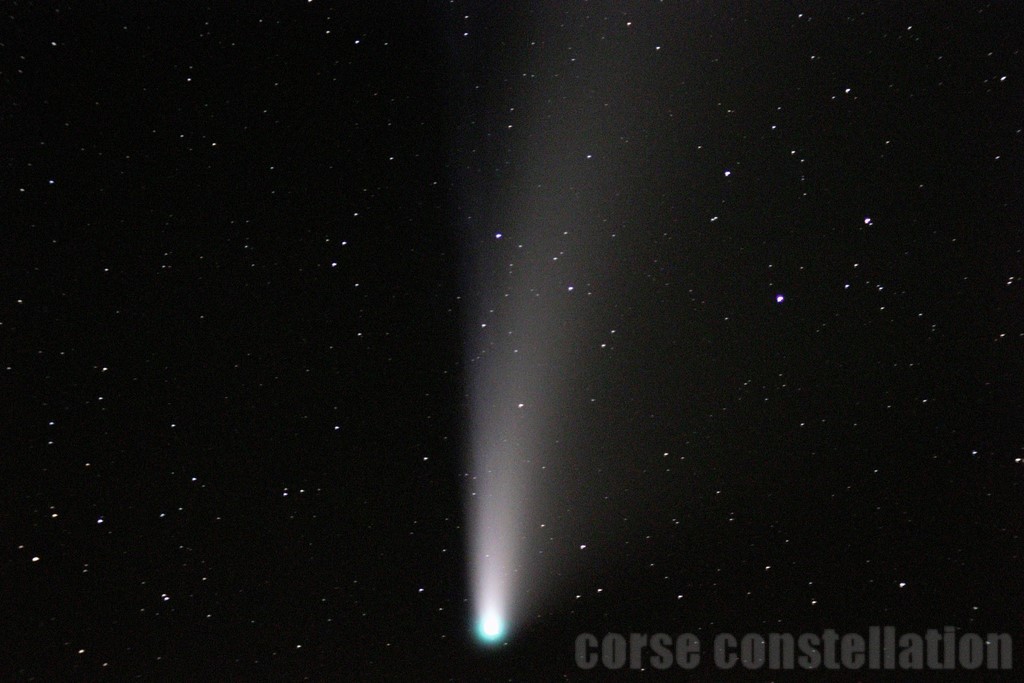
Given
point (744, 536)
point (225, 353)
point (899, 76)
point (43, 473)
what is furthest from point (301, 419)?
point (899, 76)

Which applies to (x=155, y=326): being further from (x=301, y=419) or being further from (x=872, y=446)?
(x=872, y=446)

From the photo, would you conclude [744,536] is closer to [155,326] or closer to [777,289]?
[777,289]

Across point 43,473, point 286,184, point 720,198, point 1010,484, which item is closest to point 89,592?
point 43,473

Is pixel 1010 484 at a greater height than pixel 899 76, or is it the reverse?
pixel 899 76

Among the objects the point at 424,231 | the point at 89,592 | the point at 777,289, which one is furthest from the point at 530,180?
the point at 89,592

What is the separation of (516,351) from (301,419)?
156 mm

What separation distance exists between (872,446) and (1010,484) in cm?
11

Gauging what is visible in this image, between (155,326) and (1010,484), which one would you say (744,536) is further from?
(155,326)

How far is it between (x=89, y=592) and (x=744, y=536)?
0.46m

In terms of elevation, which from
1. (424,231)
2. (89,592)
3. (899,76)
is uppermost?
(899,76)

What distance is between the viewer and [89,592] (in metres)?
0.50

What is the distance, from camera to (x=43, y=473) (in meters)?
0.49

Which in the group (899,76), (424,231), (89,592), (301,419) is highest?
(899,76)

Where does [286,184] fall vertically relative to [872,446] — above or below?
above
